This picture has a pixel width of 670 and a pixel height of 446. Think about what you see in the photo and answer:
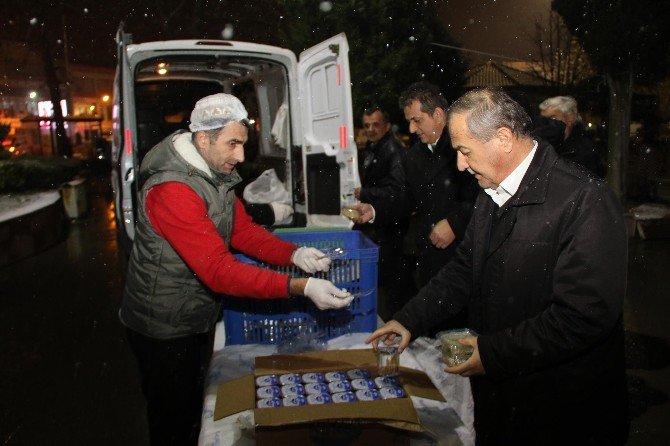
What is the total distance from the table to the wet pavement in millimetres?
1772

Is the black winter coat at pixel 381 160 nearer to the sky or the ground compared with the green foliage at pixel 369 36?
nearer to the ground

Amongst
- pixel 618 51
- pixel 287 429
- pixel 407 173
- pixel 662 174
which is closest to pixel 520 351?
pixel 287 429

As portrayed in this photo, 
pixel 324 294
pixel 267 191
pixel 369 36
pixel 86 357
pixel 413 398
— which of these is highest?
pixel 369 36

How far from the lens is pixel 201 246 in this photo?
8.11 ft

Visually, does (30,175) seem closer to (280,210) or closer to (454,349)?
(280,210)

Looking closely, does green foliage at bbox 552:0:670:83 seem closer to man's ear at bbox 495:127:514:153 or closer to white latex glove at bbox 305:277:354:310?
man's ear at bbox 495:127:514:153

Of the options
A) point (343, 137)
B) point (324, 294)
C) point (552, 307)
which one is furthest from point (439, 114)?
point (552, 307)

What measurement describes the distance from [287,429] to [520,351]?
2.70 ft

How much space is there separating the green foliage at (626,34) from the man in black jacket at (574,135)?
8176mm

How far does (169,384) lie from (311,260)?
0.94 meters

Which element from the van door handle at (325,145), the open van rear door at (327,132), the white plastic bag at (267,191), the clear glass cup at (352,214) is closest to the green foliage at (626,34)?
the open van rear door at (327,132)

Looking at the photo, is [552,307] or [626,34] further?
[626,34]

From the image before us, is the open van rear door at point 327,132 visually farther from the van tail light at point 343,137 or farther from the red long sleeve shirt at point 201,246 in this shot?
the red long sleeve shirt at point 201,246

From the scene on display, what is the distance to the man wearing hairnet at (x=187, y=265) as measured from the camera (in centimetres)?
246
